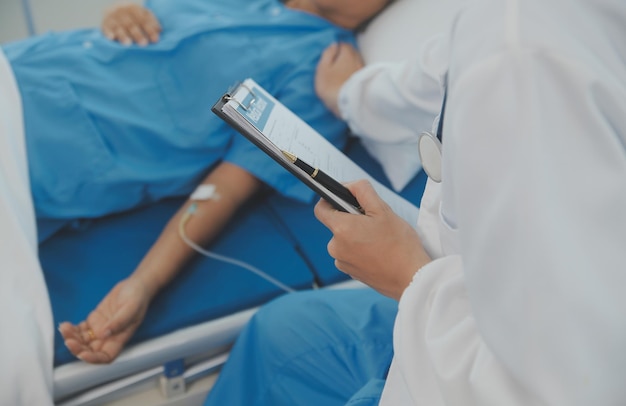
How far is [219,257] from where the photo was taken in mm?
1256

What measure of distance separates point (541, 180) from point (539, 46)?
97 mm

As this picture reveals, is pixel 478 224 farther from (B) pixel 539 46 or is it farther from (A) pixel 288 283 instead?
(A) pixel 288 283

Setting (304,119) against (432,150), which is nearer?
(432,150)

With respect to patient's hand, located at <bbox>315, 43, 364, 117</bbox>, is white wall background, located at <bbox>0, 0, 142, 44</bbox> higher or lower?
lower

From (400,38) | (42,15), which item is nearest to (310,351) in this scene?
(400,38)

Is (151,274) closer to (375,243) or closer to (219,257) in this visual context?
(219,257)

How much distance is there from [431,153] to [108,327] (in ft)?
2.27

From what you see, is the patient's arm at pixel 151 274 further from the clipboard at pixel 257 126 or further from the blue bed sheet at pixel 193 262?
the clipboard at pixel 257 126

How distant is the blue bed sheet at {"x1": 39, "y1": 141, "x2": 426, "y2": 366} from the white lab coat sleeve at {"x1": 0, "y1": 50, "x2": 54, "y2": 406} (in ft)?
0.24

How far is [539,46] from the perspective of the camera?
1.44 feet

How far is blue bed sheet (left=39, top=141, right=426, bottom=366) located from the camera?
3.80 feet

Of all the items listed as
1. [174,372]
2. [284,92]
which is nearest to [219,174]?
[284,92]

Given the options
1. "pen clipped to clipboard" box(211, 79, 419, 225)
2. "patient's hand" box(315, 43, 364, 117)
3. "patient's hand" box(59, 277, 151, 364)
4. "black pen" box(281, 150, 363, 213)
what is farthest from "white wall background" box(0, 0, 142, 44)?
"black pen" box(281, 150, 363, 213)

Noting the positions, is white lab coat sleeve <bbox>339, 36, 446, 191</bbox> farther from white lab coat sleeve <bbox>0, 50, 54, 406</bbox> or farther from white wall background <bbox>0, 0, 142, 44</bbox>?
white wall background <bbox>0, 0, 142, 44</bbox>
